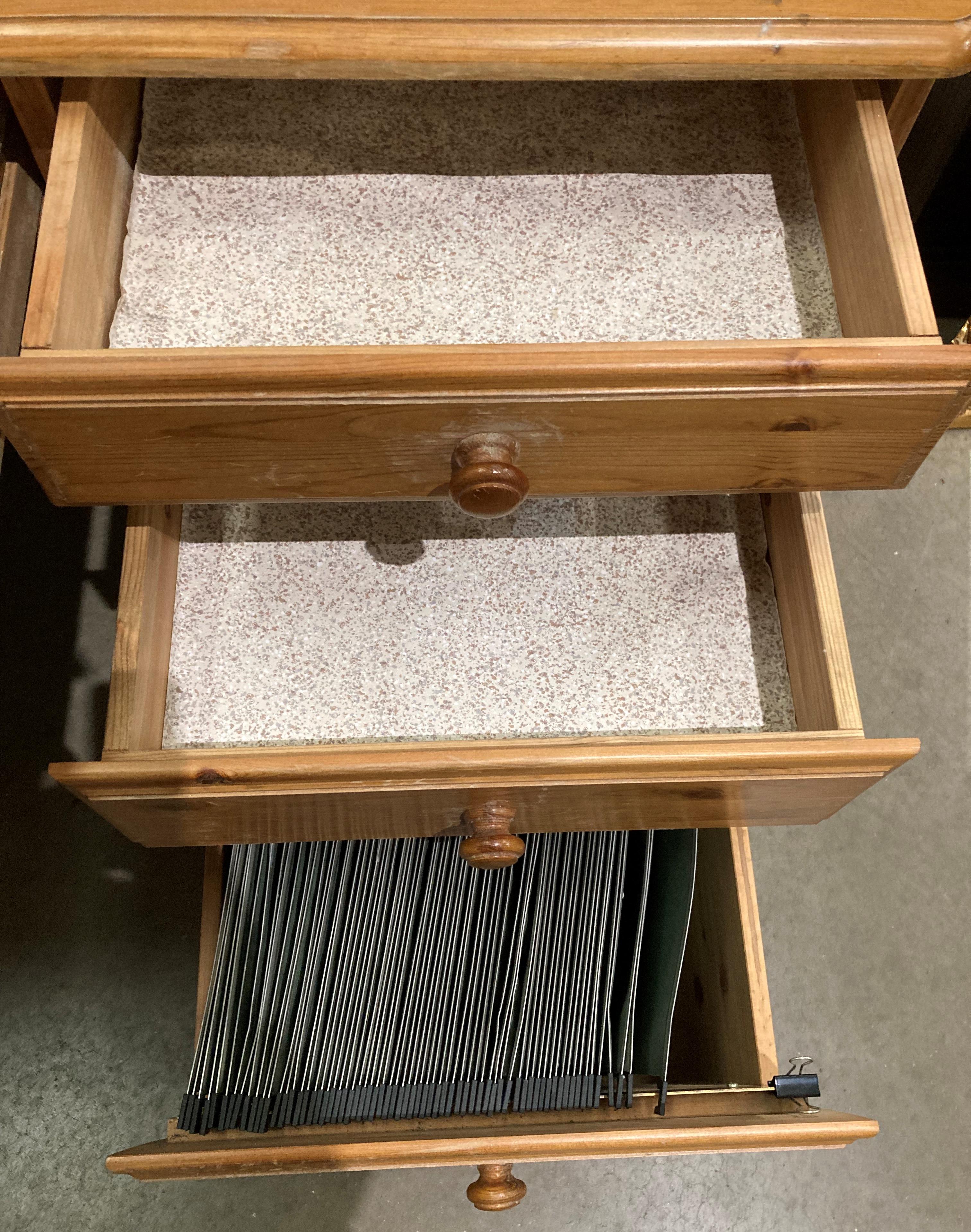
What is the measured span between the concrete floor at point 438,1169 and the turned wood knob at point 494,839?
688 millimetres

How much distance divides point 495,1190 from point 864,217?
85 centimetres

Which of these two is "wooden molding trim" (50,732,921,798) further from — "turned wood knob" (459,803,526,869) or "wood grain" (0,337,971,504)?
"wood grain" (0,337,971,504)

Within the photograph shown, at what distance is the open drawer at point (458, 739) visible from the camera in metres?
0.74

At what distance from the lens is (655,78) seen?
0.60 meters

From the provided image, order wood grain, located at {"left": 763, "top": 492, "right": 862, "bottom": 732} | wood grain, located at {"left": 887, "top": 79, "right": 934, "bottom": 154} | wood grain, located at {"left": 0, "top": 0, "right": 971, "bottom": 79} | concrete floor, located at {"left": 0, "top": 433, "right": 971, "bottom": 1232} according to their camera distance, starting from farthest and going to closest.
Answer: concrete floor, located at {"left": 0, "top": 433, "right": 971, "bottom": 1232}, wood grain, located at {"left": 763, "top": 492, "right": 862, "bottom": 732}, wood grain, located at {"left": 887, "top": 79, "right": 934, "bottom": 154}, wood grain, located at {"left": 0, "top": 0, "right": 971, "bottom": 79}

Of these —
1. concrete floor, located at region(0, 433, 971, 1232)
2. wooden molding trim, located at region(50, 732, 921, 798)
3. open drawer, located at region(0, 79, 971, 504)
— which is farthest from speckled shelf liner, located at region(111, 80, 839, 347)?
concrete floor, located at region(0, 433, 971, 1232)

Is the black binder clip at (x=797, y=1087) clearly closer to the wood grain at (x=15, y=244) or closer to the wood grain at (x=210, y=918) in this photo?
the wood grain at (x=210, y=918)

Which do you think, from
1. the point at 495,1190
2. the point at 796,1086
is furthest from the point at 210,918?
the point at 796,1086

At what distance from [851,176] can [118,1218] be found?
139 cm

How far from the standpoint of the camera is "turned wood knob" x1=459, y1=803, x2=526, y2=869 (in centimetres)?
81

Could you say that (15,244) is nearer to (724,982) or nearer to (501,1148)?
(501,1148)

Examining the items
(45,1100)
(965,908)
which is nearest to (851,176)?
(965,908)

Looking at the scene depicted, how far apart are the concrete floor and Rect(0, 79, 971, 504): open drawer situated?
0.76 meters

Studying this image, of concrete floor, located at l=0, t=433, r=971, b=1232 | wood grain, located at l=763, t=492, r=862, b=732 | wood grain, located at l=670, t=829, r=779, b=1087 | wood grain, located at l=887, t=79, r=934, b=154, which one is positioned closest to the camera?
wood grain, located at l=887, t=79, r=934, b=154
